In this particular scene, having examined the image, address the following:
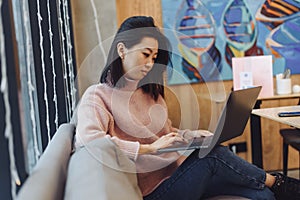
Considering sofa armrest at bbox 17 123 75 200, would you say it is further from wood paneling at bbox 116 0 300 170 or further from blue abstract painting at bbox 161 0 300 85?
blue abstract painting at bbox 161 0 300 85

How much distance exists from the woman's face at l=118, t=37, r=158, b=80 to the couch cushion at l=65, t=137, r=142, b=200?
1.68 feet

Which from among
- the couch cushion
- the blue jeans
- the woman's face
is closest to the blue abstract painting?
the woman's face

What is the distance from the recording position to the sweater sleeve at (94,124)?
140 cm

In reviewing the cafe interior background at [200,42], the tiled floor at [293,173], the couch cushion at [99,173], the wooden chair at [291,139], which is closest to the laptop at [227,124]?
the couch cushion at [99,173]

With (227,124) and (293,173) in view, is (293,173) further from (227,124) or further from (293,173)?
(227,124)

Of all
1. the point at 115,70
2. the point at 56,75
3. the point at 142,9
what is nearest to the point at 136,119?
the point at 115,70

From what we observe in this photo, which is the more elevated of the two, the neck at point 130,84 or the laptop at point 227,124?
the neck at point 130,84

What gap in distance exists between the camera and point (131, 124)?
1651 millimetres

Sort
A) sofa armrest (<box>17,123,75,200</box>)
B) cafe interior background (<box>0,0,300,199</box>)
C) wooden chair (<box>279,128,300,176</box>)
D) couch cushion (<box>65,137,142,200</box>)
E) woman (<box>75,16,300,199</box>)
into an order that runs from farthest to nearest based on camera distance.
Result: cafe interior background (<box>0,0,300,199</box>) < wooden chair (<box>279,128,300,176</box>) < woman (<box>75,16,300,199</box>) < couch cushion (<box>65,137,142,200</box>) < sofa armrest (<box>17,123,75,200</box>)

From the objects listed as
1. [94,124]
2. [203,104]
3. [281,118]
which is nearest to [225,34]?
[203,104]

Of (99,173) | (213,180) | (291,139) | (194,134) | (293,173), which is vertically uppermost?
(99,173)

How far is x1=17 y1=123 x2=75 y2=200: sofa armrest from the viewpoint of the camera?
828 millimetres

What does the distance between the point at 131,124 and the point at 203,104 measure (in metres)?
1.58

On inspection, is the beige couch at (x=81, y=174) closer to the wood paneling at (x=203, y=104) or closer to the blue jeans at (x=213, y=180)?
the blue jeans at (x=213, y=180)
